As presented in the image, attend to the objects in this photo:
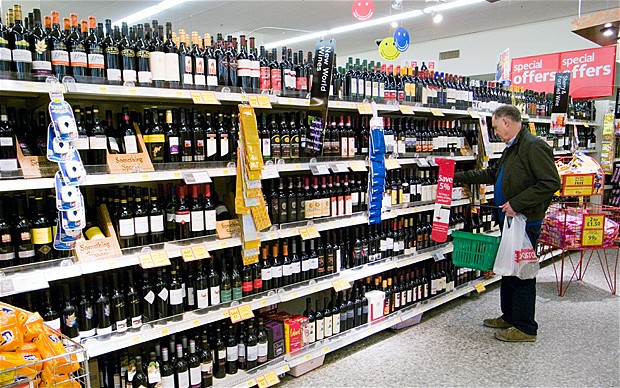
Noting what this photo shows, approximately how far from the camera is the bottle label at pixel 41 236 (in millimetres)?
2234

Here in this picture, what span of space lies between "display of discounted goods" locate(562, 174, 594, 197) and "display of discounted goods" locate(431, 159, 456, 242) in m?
1.87

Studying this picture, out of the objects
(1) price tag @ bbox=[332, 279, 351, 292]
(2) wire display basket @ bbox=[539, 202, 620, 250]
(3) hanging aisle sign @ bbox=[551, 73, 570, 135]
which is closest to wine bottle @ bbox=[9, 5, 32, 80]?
(1) price tag @ bbox=[332, 279, 351, 292]

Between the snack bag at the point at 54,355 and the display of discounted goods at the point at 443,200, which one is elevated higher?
the display of discounted goods at the point at 443,200

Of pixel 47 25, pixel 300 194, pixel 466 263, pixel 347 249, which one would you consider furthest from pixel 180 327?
pixel 466 263

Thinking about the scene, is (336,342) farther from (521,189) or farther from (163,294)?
(521,189)

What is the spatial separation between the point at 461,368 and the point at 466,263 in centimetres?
93

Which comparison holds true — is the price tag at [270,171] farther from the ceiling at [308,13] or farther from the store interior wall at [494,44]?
the store interior wall at [494,44]

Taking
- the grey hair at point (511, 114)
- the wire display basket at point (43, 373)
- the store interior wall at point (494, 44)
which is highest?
the store interior wall at point (494, 44)

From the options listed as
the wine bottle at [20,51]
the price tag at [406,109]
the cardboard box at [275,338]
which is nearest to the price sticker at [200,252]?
the cardboard box at [275,338]

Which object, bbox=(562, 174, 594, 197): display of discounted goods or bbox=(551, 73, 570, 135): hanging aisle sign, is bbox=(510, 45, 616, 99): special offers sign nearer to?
bbox=(551, 73, 570, 135): hanging aisle sign

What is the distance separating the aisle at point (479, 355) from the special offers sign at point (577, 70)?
426 cm

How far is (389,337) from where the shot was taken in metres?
3.95

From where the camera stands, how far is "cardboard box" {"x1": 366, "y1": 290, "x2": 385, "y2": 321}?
380 centimetres

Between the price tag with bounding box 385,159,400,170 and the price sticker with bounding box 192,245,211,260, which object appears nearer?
the price sticker with bounding box 192,245,211,260
